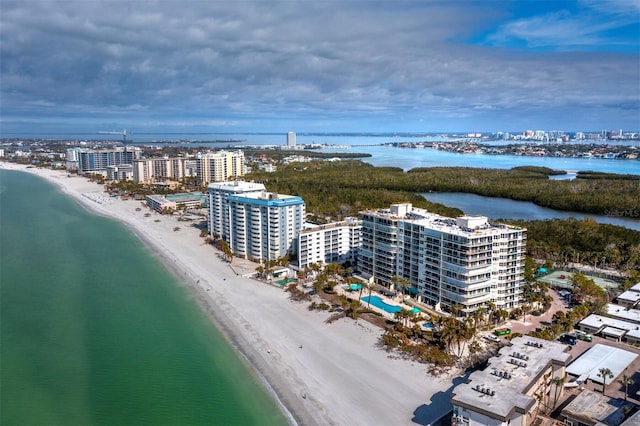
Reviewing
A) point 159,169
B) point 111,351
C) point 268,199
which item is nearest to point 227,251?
point 268,199

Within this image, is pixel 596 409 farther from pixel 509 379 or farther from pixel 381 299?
pixel 381 299

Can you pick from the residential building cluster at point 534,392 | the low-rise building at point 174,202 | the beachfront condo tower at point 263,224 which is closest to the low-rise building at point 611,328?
the residential building cluster at point 534,392

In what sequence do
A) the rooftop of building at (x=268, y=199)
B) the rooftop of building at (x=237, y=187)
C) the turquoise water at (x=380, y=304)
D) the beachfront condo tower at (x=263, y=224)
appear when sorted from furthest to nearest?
the rooftop of building at (x=237, y=187), the beachfront condo tower at (x=263, y=224), the rooftop of building at (x=268, y=199), the turquoise water at (x=380, y=304)

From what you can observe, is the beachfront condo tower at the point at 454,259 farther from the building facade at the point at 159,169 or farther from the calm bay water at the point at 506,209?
the building facade at the point at 159,169

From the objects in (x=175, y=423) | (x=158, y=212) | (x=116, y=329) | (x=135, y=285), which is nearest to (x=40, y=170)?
(x=158, y=212)

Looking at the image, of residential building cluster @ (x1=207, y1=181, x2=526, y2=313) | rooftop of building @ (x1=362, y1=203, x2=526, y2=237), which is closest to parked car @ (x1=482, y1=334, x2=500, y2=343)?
residential building cluster @ (x1=207, y1=181, x2=526, y2=313)

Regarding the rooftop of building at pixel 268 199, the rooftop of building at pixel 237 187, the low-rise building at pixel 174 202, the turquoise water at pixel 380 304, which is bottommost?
the turquoise water at pixel 380 304

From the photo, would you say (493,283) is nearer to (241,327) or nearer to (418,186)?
(241,327)
